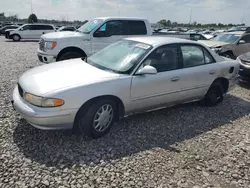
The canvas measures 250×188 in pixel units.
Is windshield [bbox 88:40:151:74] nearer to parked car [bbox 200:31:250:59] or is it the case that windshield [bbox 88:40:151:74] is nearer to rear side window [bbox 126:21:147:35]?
rear side window [bbox 126:21:147:35]

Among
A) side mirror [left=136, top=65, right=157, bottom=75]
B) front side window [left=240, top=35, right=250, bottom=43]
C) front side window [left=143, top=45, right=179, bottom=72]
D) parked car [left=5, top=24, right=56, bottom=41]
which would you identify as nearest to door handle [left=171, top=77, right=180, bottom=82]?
front side window [left=143, top=45, right=179, bottom=72]

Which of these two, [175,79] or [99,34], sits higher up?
[99,34]

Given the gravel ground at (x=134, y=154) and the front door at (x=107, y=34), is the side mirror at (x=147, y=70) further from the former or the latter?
the front door at (x=107, y=34)

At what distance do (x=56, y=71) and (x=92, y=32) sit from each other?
3.87 m

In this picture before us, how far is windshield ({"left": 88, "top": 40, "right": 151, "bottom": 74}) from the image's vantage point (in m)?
3.57

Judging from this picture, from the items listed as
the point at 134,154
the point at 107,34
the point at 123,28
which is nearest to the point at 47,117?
the point at 134,154

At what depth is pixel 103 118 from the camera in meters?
3.32

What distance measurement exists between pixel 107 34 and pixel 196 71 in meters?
3.91

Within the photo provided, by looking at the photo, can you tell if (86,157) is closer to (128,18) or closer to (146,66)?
(146,66)

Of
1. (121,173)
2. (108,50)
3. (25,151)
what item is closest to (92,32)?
(108,50)

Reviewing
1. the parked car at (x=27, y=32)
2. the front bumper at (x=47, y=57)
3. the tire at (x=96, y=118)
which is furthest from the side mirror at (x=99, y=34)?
the parked car at (x=27, y=32)

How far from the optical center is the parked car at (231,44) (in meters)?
9.46

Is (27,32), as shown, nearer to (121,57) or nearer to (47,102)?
(121,57)

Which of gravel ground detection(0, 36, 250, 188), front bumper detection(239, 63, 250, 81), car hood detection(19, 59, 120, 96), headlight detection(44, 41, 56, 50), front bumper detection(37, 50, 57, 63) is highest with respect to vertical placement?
headlight detection(44, 41, 56, 50)
